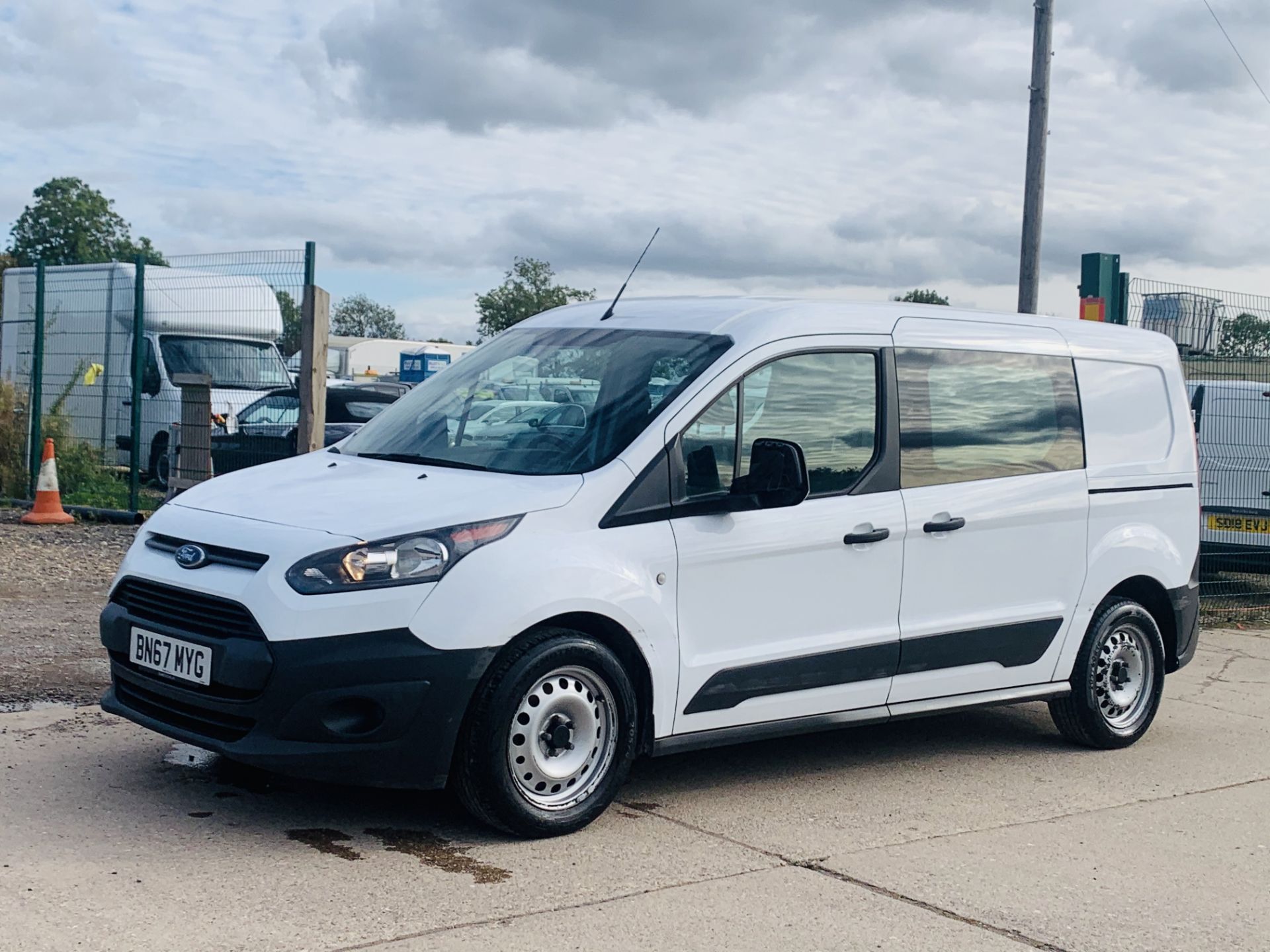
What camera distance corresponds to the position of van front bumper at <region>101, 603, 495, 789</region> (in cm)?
470

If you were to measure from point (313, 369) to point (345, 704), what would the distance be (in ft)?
21.1

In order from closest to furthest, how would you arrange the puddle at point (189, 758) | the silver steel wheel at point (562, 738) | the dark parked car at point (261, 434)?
1. the silver steel wheel at point (562, 738)
2. the puddle at point (189, 758)
3. the dark parked car at point (261, 434)

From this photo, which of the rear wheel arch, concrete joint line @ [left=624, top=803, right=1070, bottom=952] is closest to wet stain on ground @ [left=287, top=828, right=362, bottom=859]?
concrete joint line @ [left=624, top=803, right=1070, bottom=952]

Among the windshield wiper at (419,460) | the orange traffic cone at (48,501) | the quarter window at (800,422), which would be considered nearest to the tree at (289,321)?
the orange traffic cone at (48,501)

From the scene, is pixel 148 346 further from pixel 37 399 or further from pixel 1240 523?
pixel 1240 523

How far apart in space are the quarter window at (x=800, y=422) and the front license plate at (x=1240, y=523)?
7192 millimetres

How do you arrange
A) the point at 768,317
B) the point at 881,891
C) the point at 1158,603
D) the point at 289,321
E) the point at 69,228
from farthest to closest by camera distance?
the point at 69,228
the point at 289,321
the point at 1158,603
the point at 768,317
the point at 881,891

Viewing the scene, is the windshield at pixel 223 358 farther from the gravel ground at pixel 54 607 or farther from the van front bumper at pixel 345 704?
the van front bumper at pixel 345 704

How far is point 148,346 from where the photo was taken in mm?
17797

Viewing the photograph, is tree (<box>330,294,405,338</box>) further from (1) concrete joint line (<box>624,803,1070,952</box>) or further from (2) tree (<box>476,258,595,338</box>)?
(1) concrete joint line (<box>624,803,1070,952</box>)

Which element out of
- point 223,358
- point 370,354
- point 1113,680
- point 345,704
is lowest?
point 1113,680

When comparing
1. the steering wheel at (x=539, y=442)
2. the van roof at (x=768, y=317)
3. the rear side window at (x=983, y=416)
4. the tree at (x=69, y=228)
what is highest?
the tree at (x=69, y=228)

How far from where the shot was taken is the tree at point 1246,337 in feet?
38.5

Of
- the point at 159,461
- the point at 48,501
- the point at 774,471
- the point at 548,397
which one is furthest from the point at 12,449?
the point at 774,471
